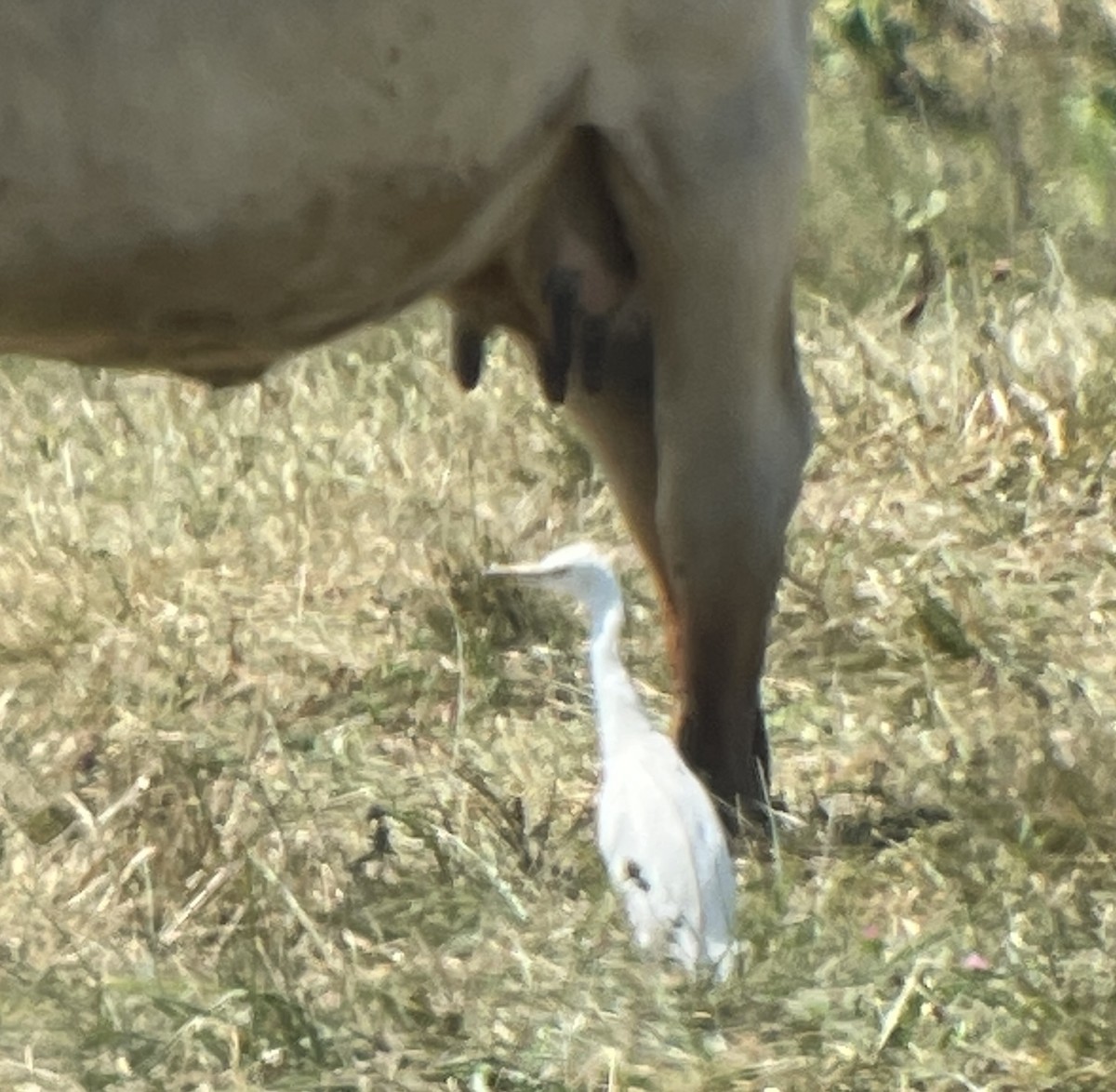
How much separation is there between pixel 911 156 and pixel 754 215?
269 centimetres

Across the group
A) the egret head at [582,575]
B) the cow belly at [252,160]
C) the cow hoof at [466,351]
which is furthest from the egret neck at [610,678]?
the cow belly at [252,160]

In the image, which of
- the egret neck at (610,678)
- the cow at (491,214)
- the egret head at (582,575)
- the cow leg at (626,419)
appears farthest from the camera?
the egret head at (582,575)

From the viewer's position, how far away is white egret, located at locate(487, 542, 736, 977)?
266 centimetres

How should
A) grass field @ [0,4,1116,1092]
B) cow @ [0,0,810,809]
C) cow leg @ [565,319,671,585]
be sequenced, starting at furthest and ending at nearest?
1. cow leg @ [565,319,671,585]
2. cow @ [0,0,810,809]
3. grass field @ [0,4,1116,1092]

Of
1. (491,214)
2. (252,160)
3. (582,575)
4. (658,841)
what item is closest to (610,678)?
(582,575)

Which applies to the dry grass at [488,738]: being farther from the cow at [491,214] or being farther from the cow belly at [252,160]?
the cow belly at [252,160]

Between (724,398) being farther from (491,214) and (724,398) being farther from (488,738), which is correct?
(488,738)

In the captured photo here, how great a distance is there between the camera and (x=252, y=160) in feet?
8.93

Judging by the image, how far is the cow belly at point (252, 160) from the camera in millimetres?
2572

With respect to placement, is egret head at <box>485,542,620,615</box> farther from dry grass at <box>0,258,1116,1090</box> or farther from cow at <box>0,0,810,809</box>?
dry grass at <box>0,258,1116,1090</box>

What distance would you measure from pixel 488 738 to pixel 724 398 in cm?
64

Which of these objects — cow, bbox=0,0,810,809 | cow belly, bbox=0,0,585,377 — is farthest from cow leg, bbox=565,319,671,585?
cow belly, bbox=0,0,585,377

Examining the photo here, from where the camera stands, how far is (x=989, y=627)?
12.5 feet

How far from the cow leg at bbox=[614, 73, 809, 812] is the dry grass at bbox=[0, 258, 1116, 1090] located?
192mm
